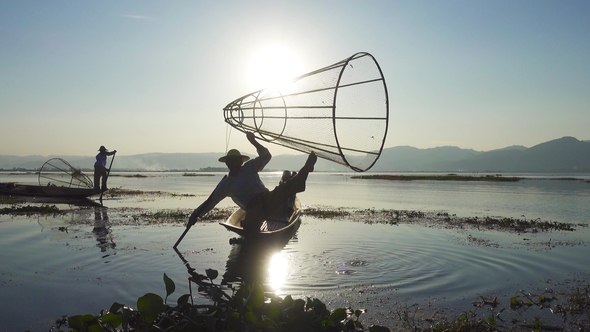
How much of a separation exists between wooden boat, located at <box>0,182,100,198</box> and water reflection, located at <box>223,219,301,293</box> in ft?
54.1

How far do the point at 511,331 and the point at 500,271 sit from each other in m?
3.60

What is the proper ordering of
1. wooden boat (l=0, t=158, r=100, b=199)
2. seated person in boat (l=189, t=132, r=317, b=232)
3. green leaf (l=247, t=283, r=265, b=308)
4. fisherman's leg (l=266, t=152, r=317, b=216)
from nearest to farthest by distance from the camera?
green leaf (l=247, t=283, r=265, b=308) < fisherman's leg (l=266, t=152, r=317, b=216) < seated person in boat (l=189, t=132, r=317, b=232) < wooden boat (l=0, t=158, r=100, b=199)

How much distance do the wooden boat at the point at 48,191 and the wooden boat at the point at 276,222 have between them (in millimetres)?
14352

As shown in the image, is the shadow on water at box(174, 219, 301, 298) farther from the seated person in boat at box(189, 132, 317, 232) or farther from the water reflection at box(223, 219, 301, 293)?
the seated person in boat at box(189, 132, 317, 232)

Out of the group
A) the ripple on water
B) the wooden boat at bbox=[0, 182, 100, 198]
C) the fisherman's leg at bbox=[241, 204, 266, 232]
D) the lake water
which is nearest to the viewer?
the lake water

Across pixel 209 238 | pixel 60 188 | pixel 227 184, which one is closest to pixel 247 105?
pixel 227 184

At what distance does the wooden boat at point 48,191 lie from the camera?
23.3 metres

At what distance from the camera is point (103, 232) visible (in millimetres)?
12320

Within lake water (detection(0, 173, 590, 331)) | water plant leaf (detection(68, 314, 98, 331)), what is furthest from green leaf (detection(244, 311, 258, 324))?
lake water (detection(0, 173, 590, 331))

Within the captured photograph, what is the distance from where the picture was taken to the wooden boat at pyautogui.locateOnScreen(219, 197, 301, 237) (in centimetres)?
932

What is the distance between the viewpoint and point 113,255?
9086mm

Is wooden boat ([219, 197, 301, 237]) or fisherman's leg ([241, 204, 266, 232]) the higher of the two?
fisherman's leg ([241, 204, 266, 232])

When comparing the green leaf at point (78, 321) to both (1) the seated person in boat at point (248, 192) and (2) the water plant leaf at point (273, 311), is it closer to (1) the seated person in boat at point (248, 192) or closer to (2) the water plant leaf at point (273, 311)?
(2) the water plant leaf at point (273, 311)

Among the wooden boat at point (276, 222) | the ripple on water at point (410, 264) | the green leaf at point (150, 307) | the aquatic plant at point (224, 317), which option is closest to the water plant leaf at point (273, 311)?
the aquatic plant at point (224, 317)
